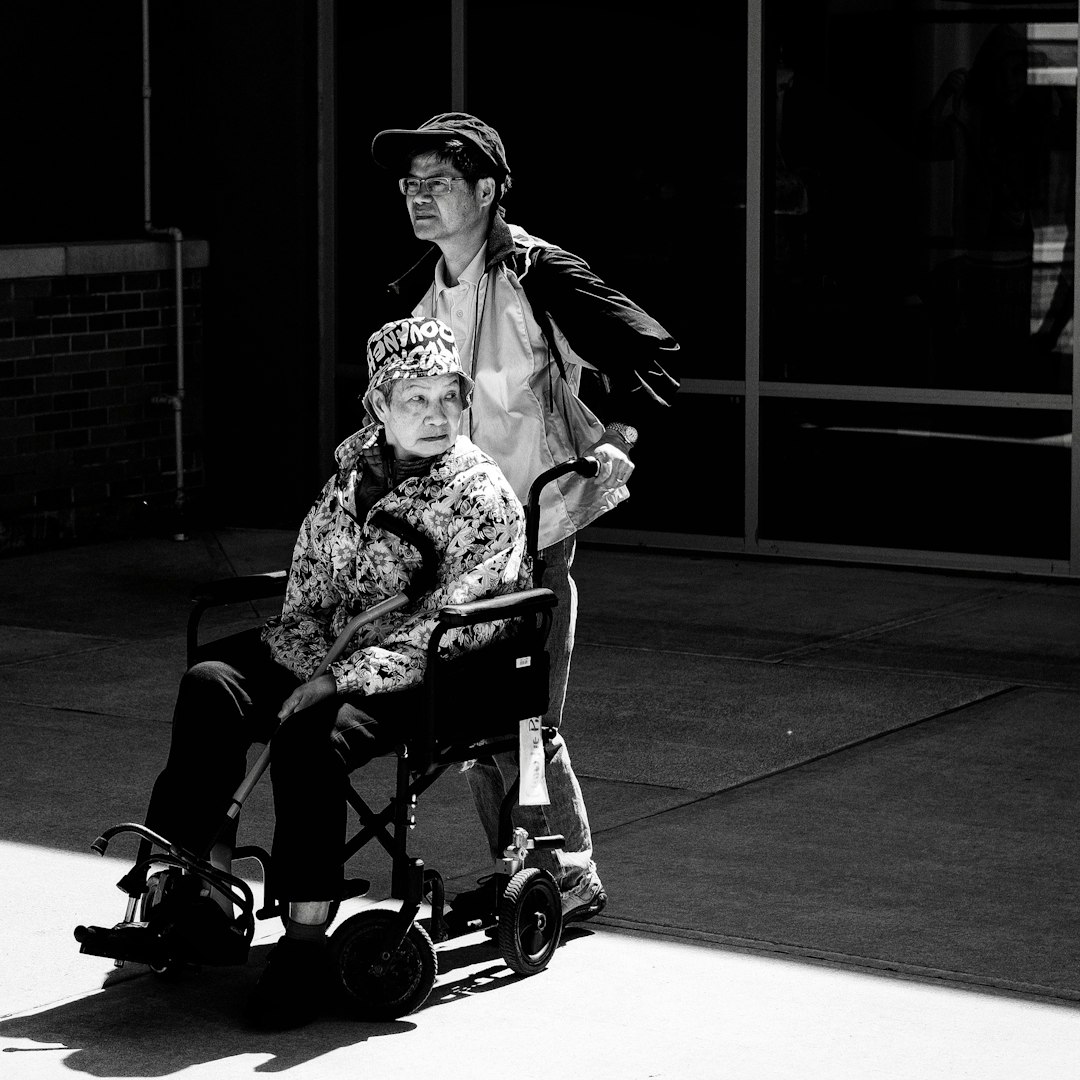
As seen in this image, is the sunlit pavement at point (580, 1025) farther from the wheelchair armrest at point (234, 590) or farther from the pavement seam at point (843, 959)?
the wheelchair armrest at point (234, 590)

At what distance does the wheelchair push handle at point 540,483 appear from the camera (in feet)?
16.2

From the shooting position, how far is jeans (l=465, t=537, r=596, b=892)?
5.17 m

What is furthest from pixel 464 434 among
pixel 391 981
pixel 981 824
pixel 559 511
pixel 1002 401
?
pixel 1002 401

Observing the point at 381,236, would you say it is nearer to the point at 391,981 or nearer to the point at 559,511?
the point at 559,511

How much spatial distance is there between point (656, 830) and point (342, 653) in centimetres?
154

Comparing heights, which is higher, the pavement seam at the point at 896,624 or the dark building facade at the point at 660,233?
the dark building facade at the point at 660,233

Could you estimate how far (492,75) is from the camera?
11.2 m

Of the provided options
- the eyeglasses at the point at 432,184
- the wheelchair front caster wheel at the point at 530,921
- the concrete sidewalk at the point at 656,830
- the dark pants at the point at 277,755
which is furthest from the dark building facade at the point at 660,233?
the dark pants at the point at 277,755

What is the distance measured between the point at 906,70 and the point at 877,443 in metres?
1.68

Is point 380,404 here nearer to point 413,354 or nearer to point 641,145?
point 413,354

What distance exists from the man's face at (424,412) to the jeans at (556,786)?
1.65 feet

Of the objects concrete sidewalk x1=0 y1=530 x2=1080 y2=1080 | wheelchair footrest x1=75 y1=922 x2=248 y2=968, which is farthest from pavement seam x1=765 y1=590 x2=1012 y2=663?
wheelchair footrest x1=75 y1=922 x2=248 y2=968

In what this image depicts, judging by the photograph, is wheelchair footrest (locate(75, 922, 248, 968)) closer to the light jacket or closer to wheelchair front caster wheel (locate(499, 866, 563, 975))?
wheelchair front caster wheel (locate(499, 866, 563, 975))

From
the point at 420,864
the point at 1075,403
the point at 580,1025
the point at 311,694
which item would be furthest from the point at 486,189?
the point at 1075,403
